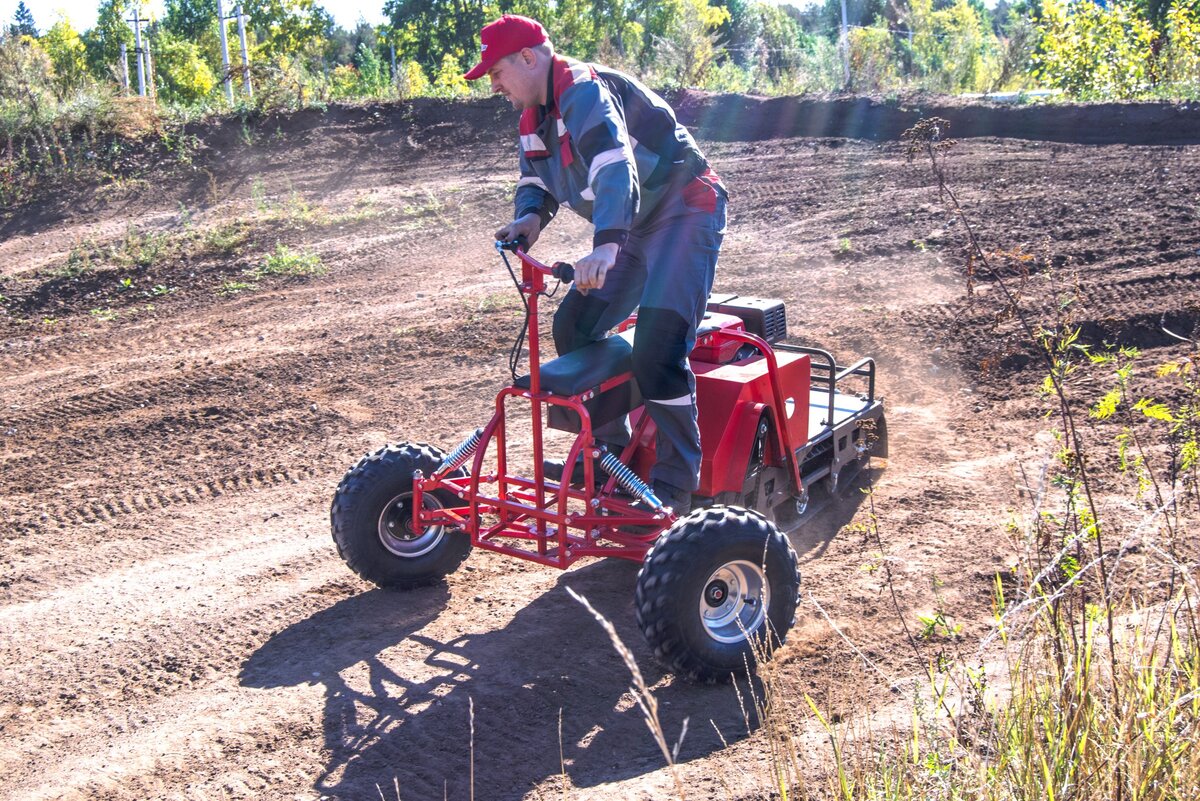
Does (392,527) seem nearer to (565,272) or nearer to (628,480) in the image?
(628,480)

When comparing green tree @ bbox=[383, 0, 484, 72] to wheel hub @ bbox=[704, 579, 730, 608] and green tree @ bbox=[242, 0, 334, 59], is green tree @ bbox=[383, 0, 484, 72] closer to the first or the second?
green tree @ bbox=[242, 0, 334, 59]

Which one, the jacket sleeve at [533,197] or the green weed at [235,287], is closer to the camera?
the jacket sleeve at [533,197]

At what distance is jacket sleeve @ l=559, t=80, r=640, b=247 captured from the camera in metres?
4.27

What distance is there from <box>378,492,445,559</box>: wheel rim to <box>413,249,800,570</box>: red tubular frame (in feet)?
0.36

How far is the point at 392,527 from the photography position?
5117mm

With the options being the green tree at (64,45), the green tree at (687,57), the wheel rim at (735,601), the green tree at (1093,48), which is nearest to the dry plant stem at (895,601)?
the wheel rim at (735,601)

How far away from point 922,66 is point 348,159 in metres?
16.0

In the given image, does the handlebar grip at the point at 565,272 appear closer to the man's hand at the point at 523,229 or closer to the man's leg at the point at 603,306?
the man's hand at the point at 523,229

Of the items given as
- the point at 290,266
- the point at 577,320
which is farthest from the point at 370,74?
the point at 577,320

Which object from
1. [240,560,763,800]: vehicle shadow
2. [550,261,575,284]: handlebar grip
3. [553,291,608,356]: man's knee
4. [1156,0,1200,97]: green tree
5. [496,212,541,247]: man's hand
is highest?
[1156,0,1200,97]: green tree

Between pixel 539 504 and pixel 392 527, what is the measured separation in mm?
826

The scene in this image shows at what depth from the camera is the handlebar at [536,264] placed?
435 cm

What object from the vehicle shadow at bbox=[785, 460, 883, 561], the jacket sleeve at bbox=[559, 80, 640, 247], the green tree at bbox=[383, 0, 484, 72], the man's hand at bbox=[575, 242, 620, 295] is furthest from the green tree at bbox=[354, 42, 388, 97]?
the man's hand at bbox=[575, 242, 620, 295]

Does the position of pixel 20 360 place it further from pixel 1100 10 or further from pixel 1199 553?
pixel 1100 10
